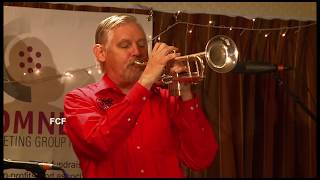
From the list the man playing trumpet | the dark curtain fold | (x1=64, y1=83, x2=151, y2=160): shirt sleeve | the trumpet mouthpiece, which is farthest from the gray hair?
the dark curtain fold

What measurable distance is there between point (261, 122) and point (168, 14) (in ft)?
2.42

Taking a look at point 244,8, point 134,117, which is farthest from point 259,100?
point 134,117

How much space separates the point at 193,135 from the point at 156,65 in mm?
247

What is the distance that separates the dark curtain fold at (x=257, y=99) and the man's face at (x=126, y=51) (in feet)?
2.46

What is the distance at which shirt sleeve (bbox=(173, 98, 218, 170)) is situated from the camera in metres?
1.51

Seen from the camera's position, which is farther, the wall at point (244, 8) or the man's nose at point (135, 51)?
the wall at point (244, 8)

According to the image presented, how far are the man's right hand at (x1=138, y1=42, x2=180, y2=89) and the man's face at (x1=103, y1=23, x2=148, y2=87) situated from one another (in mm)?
108

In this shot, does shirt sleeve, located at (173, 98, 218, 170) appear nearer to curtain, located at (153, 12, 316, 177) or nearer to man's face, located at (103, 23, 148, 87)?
man's face, located at (103, 23, 148, 87)

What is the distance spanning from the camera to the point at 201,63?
1565 mm

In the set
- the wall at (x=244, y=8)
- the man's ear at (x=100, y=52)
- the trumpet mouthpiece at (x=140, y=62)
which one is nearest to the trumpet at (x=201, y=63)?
the trumpet mouthpiece at (x=140, y=62)

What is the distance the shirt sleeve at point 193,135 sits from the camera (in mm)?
1508

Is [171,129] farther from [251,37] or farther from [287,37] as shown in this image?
[287,37]

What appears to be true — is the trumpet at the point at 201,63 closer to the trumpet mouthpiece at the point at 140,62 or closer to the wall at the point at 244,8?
the trumpet mouthpiece at the point at 140,62

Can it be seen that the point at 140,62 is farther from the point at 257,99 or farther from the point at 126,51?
the point at 257,99
